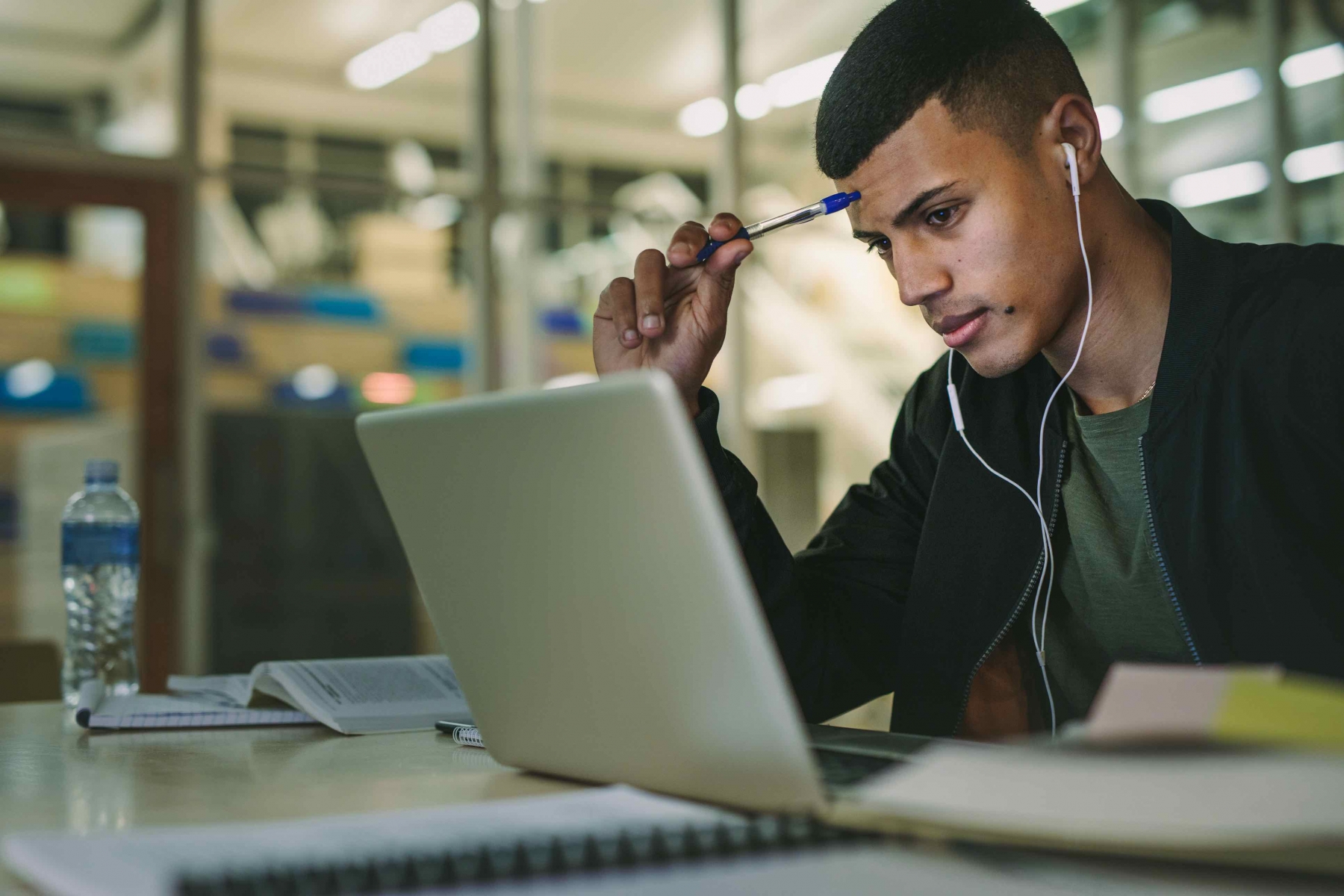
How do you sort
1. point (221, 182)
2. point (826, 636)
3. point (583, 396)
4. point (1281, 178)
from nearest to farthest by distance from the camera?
point (583, 396) → point (826, 636) → point (221, 182) → point (1281, 178)

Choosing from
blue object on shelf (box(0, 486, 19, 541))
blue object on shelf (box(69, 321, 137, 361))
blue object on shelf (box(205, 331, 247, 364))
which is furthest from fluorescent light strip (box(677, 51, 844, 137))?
blue object on shelf (box(0, 486, 19, 541))

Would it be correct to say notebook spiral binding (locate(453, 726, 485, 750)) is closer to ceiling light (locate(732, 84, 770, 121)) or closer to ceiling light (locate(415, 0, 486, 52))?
ceiling light (locate(415, 0, 486, 52))

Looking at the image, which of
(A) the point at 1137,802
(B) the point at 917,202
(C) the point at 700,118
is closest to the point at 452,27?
(C) the point at 700,118

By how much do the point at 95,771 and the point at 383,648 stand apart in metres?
3.42

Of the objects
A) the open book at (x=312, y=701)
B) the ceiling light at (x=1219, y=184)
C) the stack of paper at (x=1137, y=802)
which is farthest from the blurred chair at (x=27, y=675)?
the ceiling light at (x=1219, y=184)

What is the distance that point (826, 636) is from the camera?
4.51ft

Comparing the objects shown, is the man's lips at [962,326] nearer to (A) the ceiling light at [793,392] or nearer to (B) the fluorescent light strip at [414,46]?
(B) the fluorescent light strip at [414,46]

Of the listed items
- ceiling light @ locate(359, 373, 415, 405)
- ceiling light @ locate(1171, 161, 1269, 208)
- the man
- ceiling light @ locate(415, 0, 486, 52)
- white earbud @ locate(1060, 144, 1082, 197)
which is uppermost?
ceiling light @ locate(415, 0, 486, 52)

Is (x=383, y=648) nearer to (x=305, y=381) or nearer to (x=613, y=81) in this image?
(x=305, y=381)

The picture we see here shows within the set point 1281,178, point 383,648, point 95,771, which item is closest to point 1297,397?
point 95,771

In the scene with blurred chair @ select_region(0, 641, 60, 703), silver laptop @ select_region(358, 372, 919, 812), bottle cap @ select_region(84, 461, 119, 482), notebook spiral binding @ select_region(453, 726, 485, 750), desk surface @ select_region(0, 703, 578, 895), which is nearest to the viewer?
silver laptop @ select_region(358, 372, 919, 812)

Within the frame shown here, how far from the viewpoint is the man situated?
4.06ft

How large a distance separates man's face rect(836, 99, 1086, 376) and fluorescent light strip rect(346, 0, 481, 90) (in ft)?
11.7

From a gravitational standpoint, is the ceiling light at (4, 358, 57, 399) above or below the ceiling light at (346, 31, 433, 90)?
below
